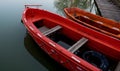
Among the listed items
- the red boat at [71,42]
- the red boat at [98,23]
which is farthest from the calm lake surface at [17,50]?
the red boat at [98,23]

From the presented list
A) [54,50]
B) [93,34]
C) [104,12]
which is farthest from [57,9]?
[54,50]

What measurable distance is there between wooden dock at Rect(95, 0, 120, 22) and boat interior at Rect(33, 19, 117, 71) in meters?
3.15

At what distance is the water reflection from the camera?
449 centimetres

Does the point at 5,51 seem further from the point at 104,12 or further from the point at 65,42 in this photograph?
the point at 104,12

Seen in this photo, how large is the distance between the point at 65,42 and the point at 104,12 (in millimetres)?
3723

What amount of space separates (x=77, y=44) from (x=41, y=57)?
1.13m

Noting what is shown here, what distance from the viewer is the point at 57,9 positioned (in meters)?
8.60

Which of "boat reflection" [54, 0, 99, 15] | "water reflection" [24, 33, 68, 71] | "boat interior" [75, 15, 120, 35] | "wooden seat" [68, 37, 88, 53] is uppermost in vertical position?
A: "wooden seat" [68, 37, 88, 53]

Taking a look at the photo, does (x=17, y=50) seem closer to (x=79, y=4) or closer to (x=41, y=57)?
(x=41, y=57)

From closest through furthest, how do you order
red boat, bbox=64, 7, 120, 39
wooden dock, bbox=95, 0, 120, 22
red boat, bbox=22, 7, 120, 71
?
red boat, bbox=22, 7, 120, 71
red boat, bbox=64, 7, 120, 39
wooden dock, bbox=95, 0, 120, 22

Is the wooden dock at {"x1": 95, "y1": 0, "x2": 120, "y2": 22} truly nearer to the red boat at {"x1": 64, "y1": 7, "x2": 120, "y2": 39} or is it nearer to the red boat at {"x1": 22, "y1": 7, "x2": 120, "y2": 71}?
the red boat at {"x1": 64, "y1": 7, "x2": 120, "y2": 39}

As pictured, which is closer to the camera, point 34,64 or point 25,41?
point 34,64

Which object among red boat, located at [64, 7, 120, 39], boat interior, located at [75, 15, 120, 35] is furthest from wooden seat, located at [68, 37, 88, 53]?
boat interior, located at [75, 15, 120, 35]

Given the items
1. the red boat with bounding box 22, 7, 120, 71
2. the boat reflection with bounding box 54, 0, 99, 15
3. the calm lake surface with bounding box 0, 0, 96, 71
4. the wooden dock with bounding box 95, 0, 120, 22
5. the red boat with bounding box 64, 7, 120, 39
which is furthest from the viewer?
the boat reflection with bounding box 54, 0, 99, 15
